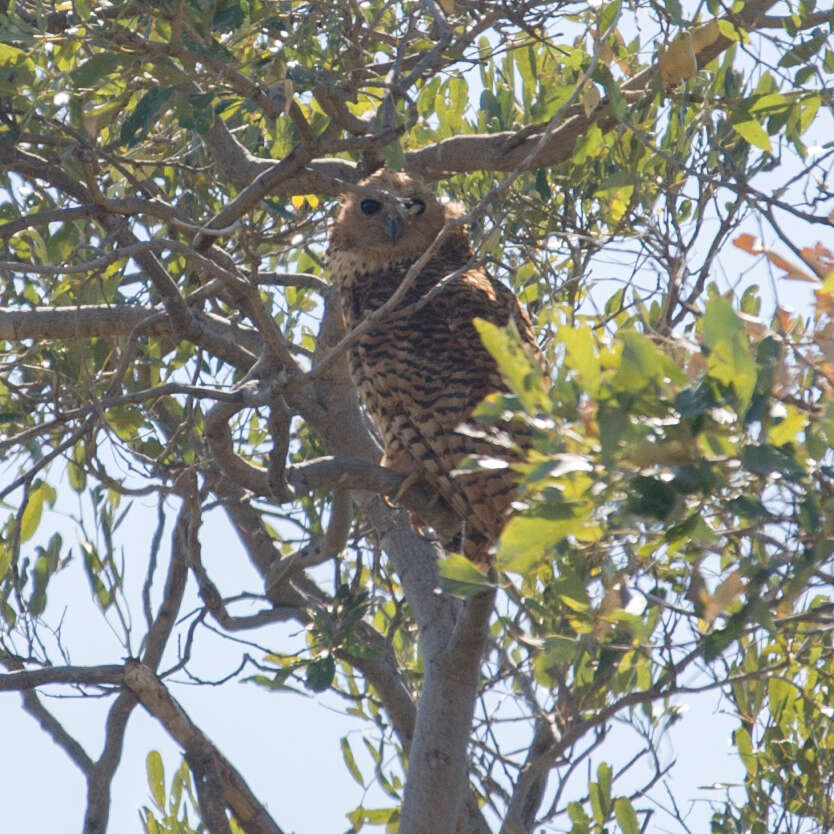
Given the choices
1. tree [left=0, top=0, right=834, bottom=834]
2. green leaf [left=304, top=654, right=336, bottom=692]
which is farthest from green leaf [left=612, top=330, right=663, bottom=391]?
green leaf [left=304, top=654, right=336, bottom=692]

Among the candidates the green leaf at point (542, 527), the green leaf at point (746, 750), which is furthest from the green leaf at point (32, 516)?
the green leaf at point (542, 527)

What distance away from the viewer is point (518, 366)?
1568 mm

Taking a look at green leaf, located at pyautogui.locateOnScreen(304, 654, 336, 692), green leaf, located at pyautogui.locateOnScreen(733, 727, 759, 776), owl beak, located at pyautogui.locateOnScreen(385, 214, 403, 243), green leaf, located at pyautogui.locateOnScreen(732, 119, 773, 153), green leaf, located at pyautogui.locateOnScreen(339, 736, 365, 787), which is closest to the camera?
green leaf, located at pyautogui.locateOnScreen(732, 119, 773, 153)

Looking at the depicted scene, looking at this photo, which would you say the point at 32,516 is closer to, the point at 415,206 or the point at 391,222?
the point at 391,222

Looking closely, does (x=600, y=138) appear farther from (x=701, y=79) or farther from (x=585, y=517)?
(x=585, y=517)

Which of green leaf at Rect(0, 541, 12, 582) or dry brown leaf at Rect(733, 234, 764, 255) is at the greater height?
green leaf at Rect(0, 541, 12, 582)

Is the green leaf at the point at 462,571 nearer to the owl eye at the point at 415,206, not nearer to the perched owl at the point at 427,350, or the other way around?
the perched owl at the point at 427,350

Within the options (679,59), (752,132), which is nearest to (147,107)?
(679,59)

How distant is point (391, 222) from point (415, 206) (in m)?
0.12

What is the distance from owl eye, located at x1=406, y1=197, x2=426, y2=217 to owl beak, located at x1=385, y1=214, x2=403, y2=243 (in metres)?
0.06

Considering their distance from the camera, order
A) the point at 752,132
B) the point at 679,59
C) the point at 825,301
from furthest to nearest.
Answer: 1. the point at 679,59
2. the point at 752,132
3. the point at 825,301

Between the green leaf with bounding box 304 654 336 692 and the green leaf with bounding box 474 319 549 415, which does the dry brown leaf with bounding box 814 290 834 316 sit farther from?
the green leaf with bounding box 304 654 336 692

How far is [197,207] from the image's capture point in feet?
15.0

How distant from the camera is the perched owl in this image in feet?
11.4
